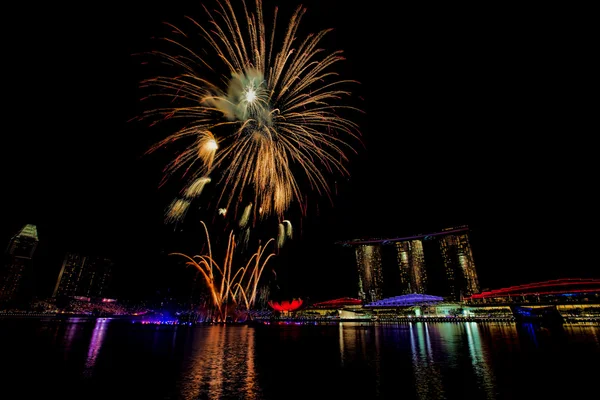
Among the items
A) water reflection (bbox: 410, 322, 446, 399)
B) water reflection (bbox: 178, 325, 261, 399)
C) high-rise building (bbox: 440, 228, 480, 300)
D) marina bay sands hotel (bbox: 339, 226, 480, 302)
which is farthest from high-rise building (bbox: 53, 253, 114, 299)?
water reflection (bbox: 410, 322, 446, 399)

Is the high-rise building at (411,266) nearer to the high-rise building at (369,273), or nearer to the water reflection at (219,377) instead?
the high-rise building at (369,273)

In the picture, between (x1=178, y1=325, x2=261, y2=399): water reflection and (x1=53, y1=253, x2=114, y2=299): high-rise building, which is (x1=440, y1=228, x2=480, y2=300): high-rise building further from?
(x1=53, y1=253, x2=114, y2=299): high-rise building

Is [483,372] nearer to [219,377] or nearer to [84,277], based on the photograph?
[219,377]

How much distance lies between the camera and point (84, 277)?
500 feet

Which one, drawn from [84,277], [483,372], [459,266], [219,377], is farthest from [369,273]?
[84,277]

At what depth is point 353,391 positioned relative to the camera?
7.48 metres

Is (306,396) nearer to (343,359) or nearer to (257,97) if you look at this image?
(343,359)

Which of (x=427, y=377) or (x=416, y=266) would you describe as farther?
(x=416, y=266)

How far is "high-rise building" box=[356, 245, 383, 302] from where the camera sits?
360 ft

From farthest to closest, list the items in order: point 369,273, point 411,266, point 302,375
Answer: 1. point 369,273
2. point 411,266
3. point 302,375

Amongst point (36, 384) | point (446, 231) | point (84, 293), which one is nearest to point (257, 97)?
point (36, 384)

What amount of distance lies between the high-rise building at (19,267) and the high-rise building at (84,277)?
42.2ft

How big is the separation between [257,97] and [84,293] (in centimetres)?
17505

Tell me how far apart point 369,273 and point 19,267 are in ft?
474
